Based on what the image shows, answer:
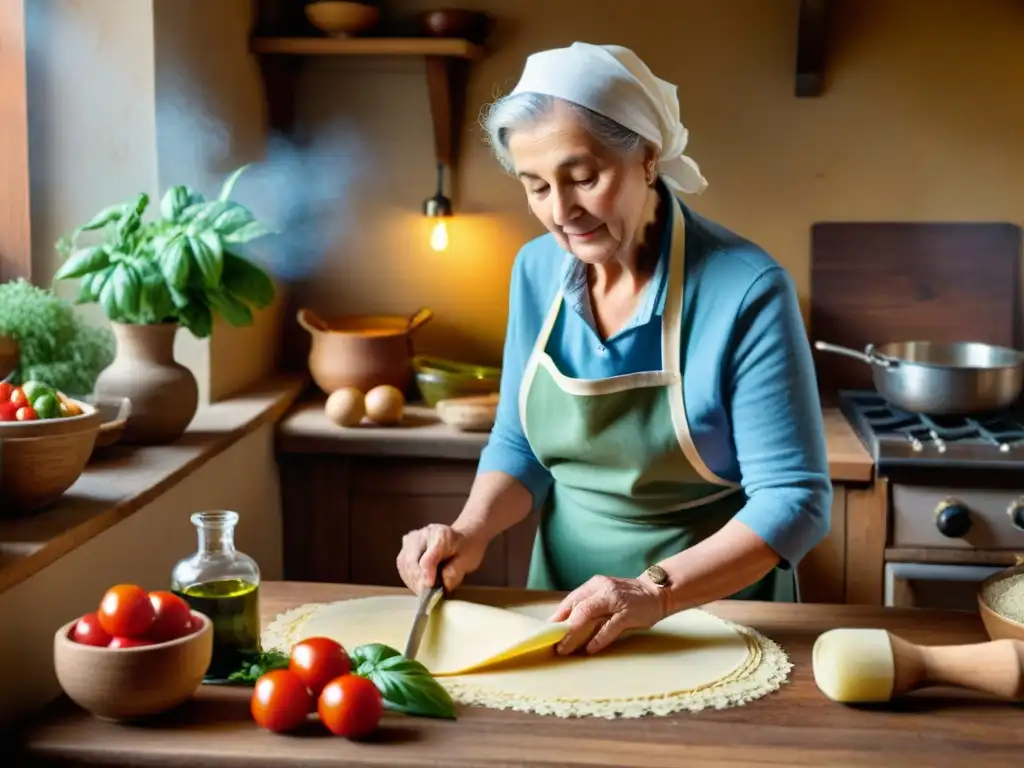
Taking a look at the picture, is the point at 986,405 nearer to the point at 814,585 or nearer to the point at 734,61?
the point at 814,585

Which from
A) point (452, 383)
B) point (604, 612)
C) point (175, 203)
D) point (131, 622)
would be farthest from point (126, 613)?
point (452, 383)

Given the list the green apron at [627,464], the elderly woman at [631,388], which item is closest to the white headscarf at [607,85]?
the elderly woman at [631,388]

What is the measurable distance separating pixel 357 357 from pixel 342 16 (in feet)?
2.47

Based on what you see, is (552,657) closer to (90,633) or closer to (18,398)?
(90,633)

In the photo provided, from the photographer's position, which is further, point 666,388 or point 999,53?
point 999,53

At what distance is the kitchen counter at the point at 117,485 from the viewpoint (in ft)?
4.68

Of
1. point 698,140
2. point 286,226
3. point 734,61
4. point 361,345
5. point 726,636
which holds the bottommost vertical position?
point 726,636

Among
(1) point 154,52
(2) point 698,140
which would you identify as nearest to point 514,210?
(2) point 698,140

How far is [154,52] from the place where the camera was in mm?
2270

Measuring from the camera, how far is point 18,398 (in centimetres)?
153

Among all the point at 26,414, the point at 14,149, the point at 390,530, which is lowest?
the point at 390,530

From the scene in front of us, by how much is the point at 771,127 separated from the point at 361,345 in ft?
3.55

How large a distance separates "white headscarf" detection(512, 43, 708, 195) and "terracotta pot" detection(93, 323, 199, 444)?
0.81 m

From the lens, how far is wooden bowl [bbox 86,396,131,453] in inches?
74.8
